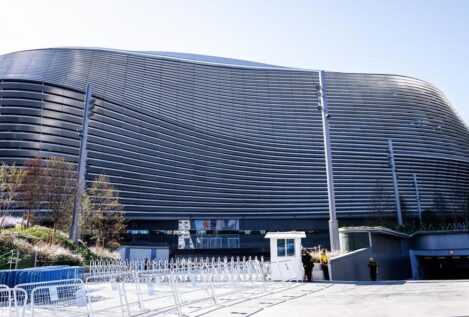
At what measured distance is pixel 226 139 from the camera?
86812mm

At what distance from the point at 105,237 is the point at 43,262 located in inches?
871

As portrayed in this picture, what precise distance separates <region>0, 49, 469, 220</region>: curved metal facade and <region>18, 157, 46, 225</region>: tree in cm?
2741

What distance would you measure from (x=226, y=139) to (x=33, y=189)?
5494 centimetres

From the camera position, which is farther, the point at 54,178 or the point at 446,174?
the point at 446,174

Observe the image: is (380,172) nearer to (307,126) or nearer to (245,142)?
(307,126)

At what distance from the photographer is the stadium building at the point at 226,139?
68719mm

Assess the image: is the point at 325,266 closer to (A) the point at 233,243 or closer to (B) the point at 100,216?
(B) the point at 100,216

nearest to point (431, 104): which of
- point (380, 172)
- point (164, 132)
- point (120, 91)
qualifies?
point (380, 172)

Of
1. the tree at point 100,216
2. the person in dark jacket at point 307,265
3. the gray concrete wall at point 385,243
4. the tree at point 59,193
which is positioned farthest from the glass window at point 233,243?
the person in dark jacket at point 307,265

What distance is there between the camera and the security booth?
19.6 m

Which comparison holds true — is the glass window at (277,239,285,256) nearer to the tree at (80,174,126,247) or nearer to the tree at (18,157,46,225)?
the tree at (80,174,126,247)

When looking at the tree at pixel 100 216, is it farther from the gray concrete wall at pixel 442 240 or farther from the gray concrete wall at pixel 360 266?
the gray concrete wall at pixel 442 240

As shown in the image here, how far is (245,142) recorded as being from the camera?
293ft

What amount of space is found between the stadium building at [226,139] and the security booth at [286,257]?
166ft
